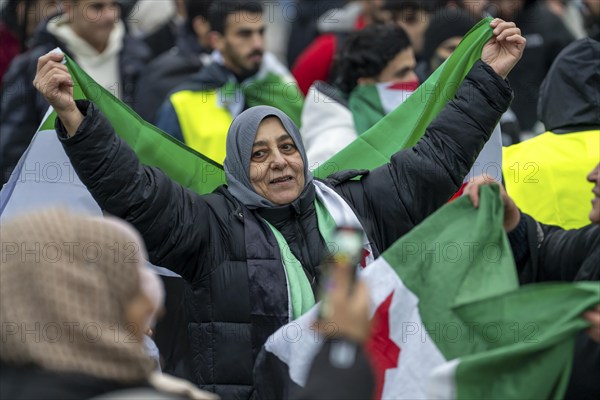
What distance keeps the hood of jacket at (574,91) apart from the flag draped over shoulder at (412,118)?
0.54 metres

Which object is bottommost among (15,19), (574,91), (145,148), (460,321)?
(460,321)

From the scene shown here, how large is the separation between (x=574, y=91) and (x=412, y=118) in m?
0.76

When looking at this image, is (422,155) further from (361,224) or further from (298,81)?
(298,81)

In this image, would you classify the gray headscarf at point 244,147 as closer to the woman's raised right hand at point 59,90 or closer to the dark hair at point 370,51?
the woman's raised right hand at point 59,90

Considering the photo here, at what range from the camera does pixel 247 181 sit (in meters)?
5.27

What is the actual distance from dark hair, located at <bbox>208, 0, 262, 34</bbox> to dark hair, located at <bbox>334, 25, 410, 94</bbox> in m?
1.22

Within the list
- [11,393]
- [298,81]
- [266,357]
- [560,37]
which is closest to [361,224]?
[266,357]

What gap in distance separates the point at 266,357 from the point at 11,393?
1585mm

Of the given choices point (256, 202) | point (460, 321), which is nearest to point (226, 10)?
point (256, 202)

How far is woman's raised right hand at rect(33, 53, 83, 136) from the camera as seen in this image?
4961 mm

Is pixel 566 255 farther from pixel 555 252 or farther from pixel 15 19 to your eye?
pixel 15 19

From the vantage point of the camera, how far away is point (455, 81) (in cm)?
582

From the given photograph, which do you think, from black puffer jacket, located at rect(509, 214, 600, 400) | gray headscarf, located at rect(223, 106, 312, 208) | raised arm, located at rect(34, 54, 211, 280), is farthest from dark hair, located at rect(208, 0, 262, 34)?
black puffer jacket, located at rect(509, 214, 600, 400)

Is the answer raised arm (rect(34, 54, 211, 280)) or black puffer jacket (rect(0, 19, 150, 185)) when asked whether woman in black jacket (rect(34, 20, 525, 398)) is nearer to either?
raised arm (rect(34, 54, 211, 280))
